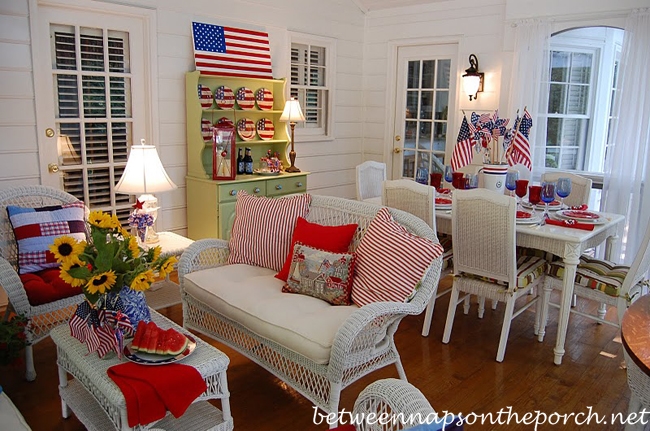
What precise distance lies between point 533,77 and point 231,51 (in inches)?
102

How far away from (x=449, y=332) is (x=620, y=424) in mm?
1067

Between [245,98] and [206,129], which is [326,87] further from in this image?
[206,129]

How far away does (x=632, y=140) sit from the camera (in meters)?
4.31

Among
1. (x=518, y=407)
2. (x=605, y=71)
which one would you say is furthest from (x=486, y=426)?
(x=605, y=71)

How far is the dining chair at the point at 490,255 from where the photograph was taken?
313 cm

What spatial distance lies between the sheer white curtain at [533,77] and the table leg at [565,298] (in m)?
1.94

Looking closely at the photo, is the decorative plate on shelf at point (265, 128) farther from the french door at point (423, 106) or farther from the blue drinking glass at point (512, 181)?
the blue drinking glass at point (512, 181)

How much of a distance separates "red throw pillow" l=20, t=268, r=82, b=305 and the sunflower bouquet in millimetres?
860

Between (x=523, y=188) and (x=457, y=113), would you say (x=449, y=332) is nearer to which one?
(x=523, y=188)

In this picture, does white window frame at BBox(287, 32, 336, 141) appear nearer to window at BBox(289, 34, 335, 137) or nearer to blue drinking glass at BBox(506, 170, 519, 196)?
window at BBox(289, 34, 335, 137)

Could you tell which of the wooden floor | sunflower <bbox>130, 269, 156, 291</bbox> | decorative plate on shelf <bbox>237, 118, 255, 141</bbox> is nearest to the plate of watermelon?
sunflower <bbox>130, 269, 156, 291</bbox>

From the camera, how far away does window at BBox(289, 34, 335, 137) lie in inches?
215

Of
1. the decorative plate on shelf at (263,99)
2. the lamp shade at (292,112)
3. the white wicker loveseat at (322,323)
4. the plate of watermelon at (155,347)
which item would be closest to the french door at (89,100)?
the decorative plate on shelf at (263,99)

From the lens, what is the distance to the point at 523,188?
371cm
